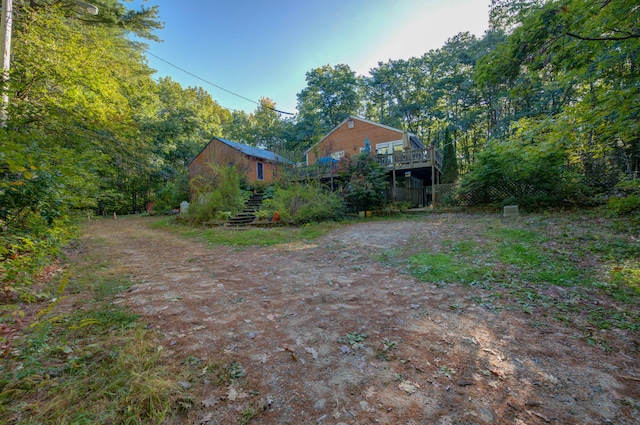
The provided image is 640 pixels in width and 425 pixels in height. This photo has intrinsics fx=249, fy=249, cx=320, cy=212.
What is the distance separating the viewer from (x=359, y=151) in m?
18.7

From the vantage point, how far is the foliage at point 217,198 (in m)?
11.2

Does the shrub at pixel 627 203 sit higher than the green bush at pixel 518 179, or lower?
lower

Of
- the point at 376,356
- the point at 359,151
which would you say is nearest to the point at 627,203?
the point at 376,356

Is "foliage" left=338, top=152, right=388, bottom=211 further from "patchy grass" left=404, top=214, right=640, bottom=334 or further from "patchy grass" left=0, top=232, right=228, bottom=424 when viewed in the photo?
"patchy grass" left=0, top=232, right=228, bottom=424

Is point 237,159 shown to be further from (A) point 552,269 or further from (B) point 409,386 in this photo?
(B) point 409,386

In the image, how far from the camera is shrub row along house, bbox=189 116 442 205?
13.0 meters

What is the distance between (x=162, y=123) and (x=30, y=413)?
958 inches

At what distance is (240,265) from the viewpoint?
4871 mm

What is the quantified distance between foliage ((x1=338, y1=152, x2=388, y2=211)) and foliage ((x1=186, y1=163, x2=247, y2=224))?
202 inches

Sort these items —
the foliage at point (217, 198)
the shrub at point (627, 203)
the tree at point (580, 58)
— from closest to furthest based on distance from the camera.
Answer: the tree at point (580, 58) < the shrub at point (627, 203) < the foliage at point (217, 198)

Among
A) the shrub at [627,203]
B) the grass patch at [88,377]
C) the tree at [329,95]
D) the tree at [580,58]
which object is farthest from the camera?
the tree at [329,95]

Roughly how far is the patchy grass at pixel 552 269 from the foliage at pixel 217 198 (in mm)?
8790

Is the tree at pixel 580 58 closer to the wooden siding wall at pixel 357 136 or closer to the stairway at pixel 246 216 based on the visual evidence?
the stairway at pixel 246 216

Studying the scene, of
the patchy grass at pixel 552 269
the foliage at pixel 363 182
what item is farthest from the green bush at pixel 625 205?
the foliage at pixel 363 182
